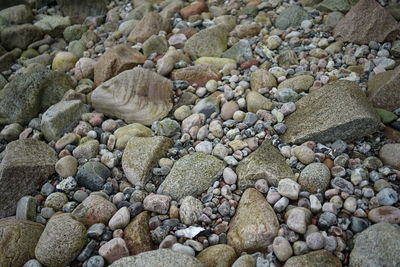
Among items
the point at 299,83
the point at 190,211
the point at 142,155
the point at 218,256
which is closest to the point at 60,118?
the point at 142,155

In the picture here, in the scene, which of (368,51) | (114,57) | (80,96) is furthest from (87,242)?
(368,51)

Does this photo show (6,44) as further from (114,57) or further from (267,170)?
(267,170)

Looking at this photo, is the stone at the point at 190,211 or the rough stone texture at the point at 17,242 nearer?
the rough stone texture at the point at 17,242

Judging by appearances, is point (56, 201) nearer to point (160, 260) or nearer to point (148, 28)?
point (160, 260)

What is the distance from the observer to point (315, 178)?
1.90m

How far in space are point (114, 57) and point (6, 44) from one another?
1.67 metres

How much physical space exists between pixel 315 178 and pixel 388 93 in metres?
0.82

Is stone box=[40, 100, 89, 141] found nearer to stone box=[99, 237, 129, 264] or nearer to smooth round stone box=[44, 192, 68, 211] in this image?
smooth round stone box=[44, 192, 68, 211]

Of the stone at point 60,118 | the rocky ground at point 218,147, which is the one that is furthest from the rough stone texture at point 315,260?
the stone at point 60,118

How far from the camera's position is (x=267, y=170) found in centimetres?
196

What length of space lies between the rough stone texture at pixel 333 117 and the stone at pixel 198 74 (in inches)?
31.7

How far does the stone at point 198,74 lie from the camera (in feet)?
9.36

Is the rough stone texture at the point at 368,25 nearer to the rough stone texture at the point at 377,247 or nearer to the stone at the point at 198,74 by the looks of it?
the stone at the point at 198,74

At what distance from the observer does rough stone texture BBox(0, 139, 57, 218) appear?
2.10m
